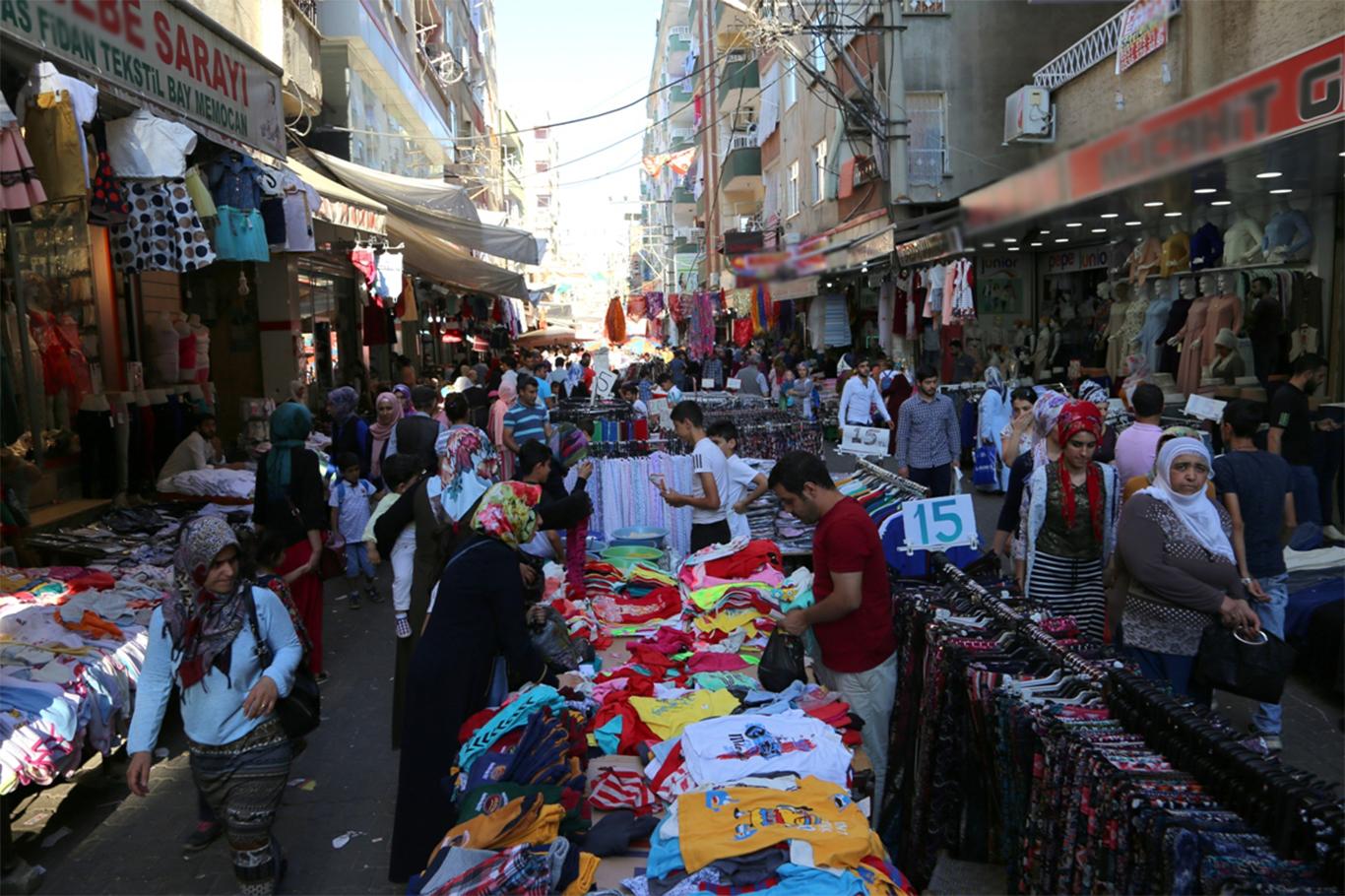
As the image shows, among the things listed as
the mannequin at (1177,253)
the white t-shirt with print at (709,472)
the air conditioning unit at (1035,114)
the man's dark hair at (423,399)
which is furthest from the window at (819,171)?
the white t-shirt with print at (709,472)

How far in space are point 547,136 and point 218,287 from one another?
13842cm

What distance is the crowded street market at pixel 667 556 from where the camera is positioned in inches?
116

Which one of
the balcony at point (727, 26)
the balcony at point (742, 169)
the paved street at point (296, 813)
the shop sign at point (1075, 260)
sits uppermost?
the balcony at point (727, 26)

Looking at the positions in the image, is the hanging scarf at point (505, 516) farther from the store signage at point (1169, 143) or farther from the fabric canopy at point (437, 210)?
the fabric canopy at point (437, 210)

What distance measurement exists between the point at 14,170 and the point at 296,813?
3.72 meters

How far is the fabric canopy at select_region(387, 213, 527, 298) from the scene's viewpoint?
1439 centimetres

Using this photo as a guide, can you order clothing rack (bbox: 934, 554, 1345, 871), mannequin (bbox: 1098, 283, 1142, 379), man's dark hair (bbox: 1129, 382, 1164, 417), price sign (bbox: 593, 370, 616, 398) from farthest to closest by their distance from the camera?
1. price sign (bbox: 593, 370, 616, 398)
2. mannequin (bbox: 1098, 283, 1142, 379)
3. man's dark hair (bbox: 1129, 382, 1164, 417)
4. clothing rack (bbox: 934, 554, 1345, 871)

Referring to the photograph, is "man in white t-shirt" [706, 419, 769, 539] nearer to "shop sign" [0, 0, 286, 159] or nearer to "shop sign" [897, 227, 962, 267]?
"shop sign" [0, 0, 286, 159]

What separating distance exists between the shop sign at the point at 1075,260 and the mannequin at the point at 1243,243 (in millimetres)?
6054

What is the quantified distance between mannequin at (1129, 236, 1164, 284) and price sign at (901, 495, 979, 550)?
9266 millimetres

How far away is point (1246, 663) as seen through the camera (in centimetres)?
441

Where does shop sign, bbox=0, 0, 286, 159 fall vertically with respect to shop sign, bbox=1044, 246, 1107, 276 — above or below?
above

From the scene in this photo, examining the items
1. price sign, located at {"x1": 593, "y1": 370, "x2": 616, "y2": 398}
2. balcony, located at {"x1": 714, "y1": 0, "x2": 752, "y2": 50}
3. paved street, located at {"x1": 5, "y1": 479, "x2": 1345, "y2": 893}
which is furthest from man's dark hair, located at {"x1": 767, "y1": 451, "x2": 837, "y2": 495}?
balcony, located at {"x1": 714, "y1": 0, "x2": 752, "y2": 50}

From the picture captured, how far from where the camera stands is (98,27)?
1512 millimetres
